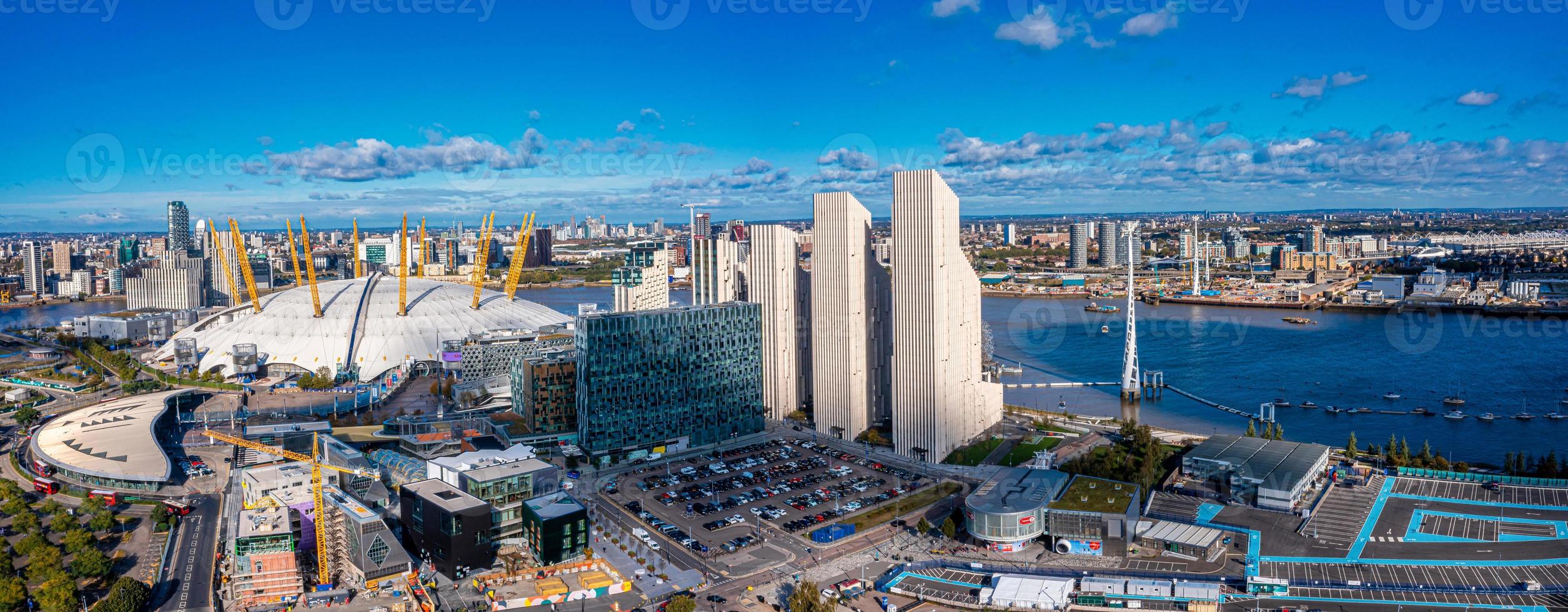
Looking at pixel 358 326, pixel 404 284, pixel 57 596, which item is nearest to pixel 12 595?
pixel 57 596

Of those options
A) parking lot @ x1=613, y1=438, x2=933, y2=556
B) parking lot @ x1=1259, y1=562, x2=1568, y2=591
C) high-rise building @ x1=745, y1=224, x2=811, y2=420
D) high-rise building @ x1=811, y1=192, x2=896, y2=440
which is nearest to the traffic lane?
parking lot @ x1=613, y1=438, x2=933, y2=556

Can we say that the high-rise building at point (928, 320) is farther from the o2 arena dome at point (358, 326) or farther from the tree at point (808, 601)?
the o2 arena dome at point (358, 326)

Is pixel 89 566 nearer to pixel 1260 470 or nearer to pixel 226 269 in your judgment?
pixel 1260 470

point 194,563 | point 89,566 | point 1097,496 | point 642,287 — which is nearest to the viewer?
point 89,566

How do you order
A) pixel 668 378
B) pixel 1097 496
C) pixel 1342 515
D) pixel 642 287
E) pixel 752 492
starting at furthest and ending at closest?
pixel 642 287, pixel 668 378, pixel 752 492, pixel 1342 515, pixel 1097 496

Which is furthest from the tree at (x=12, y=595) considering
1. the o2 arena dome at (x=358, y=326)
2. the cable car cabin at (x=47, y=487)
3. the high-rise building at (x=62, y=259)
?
the high-rise building at (x=62, y=259)

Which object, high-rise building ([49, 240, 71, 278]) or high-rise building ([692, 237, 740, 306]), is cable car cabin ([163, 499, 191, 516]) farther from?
high-rise building ([49, 240, 71, 278])
